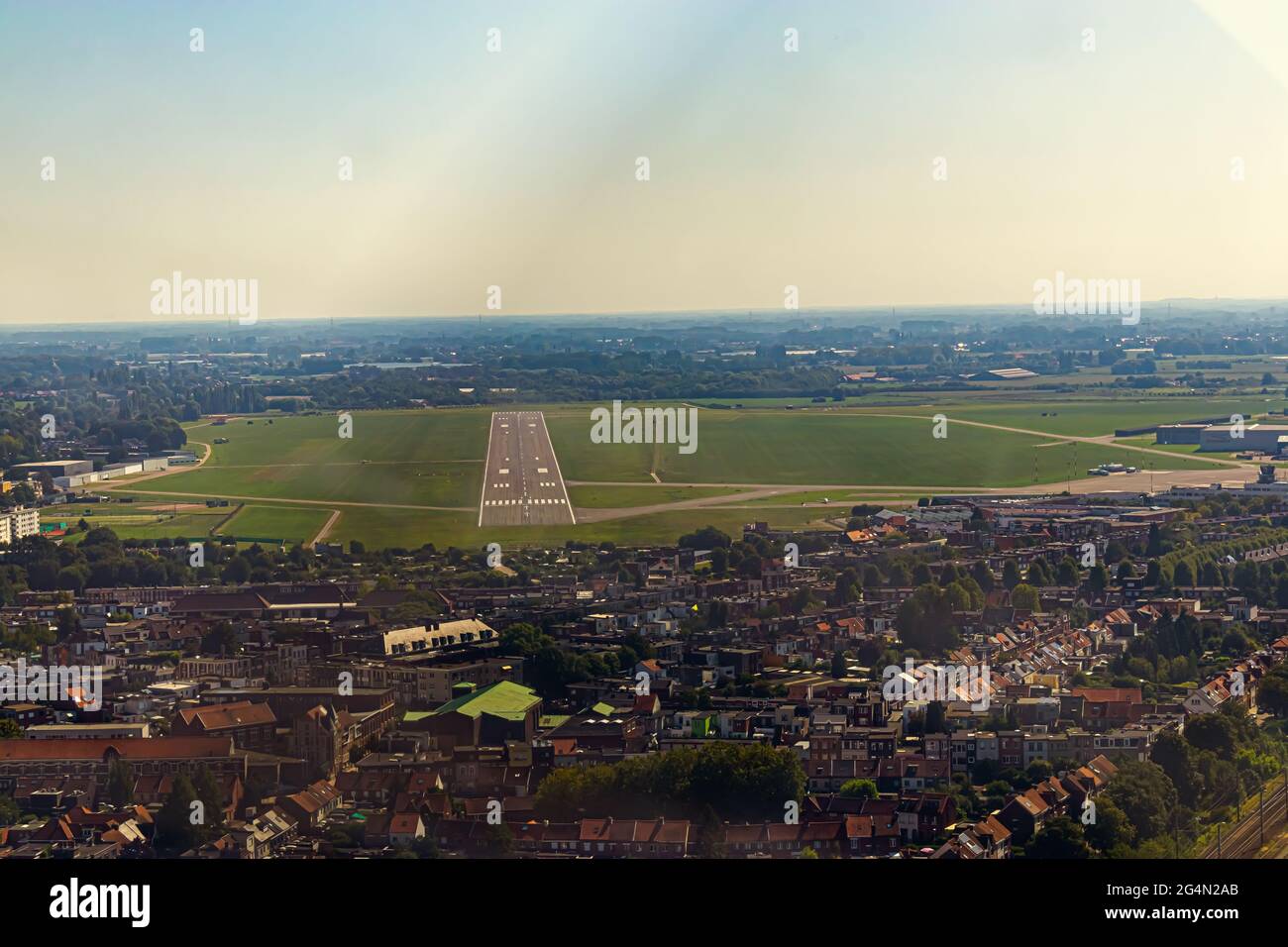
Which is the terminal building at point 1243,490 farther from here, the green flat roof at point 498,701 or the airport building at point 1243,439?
the green flat roof at point 498,701

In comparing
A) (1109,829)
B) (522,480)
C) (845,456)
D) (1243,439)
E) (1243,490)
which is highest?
(1243,439)

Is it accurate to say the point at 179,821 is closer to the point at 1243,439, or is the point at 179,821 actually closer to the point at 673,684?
the point at 673,684

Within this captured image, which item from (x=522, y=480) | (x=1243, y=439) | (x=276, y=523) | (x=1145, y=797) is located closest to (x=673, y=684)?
(x=1145, y=797)

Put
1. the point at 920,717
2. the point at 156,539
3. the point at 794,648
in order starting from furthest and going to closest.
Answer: the point at 156,539 < the point at 794,648 < the point at 920,717

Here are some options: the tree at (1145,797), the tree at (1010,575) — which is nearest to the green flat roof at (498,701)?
the tree at (1145,797)

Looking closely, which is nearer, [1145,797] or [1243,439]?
[1145,797]
